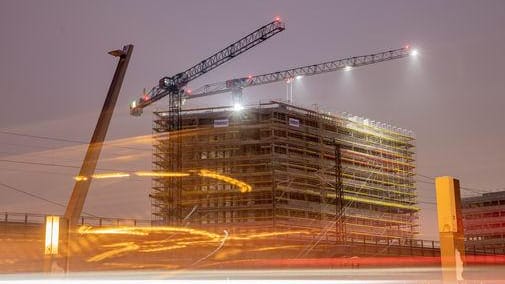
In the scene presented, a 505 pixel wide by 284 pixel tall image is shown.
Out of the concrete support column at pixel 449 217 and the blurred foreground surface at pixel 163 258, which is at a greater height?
the concrete support column at pixel 449 217

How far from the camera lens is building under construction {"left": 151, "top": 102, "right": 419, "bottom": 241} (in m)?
98.2

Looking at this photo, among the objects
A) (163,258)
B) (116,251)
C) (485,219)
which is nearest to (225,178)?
(163,258)

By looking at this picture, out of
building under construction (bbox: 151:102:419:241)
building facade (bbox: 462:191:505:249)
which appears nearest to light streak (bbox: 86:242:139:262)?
building under construction (bbox: 151:102:419:241)

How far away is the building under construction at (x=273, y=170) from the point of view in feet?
322

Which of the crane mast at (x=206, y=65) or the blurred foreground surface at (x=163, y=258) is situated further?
the crane mast at (x=206, y=65)

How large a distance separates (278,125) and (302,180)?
30.4 ft

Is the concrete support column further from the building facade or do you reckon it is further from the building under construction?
the building facade

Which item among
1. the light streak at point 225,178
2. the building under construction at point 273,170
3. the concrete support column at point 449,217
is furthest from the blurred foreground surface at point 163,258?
the building under construction at point 273,170

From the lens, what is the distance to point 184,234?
63.5 metres

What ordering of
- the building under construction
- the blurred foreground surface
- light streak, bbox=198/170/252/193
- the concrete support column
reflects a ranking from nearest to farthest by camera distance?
the concrete support column, the blurred foreground surface, light streak, bbox=198/170/252/193, the building under construction

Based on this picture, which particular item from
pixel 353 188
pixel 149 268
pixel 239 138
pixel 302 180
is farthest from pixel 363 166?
pixel 149 268

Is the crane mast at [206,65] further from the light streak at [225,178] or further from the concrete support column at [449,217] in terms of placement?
the concrete support column at [449,217]

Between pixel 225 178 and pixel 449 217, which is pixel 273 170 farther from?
pixel 449 217

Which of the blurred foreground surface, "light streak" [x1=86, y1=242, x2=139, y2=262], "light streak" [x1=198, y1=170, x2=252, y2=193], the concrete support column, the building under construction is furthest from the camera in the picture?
the building under construction
